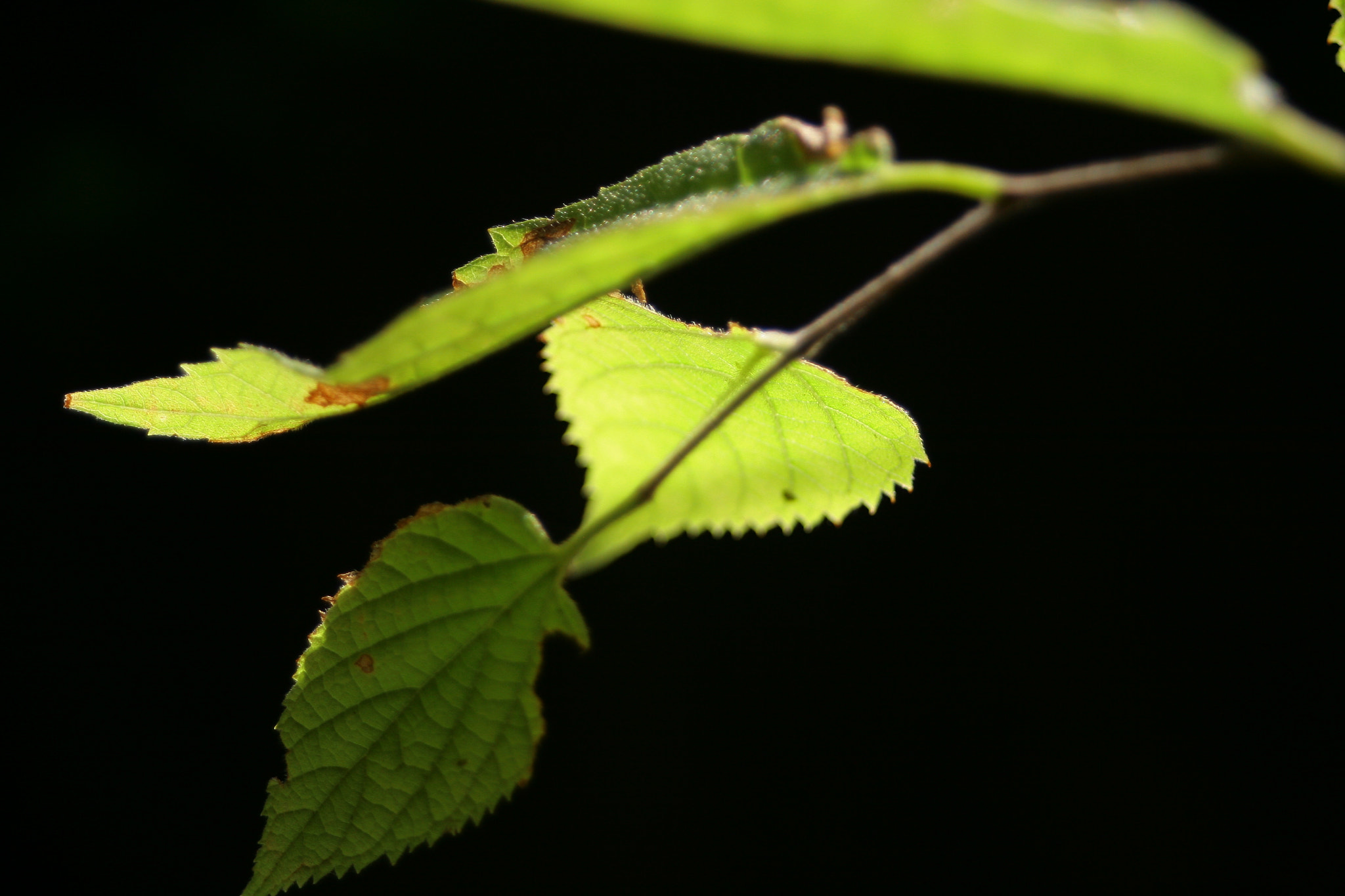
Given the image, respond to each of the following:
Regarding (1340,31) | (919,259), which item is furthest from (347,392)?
(1340,31)

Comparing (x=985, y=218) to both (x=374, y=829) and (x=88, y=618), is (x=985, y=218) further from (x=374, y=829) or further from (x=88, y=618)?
(x=88, y=618)

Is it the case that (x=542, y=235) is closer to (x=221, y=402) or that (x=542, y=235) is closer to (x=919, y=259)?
(x=221, y=402)

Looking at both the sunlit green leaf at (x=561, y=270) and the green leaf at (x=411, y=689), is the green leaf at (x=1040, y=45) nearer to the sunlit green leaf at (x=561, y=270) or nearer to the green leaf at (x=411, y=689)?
the sunlit green leaf at (x=561, y=270)

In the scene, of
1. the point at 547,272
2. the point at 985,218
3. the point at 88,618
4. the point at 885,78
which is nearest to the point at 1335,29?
the point at 985,218

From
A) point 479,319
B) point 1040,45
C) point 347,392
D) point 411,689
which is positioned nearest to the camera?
point 1040,45

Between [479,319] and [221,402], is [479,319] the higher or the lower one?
the higher one

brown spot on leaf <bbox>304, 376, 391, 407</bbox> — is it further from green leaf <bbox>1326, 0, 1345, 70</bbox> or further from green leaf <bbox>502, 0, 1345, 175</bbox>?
green leaf <bbox>1326, 0, 1345, 70</bbox>

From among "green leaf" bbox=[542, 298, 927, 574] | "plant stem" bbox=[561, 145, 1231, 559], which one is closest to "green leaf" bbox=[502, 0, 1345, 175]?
"plant stem" bbox=[561, 145, 1231, 559]
